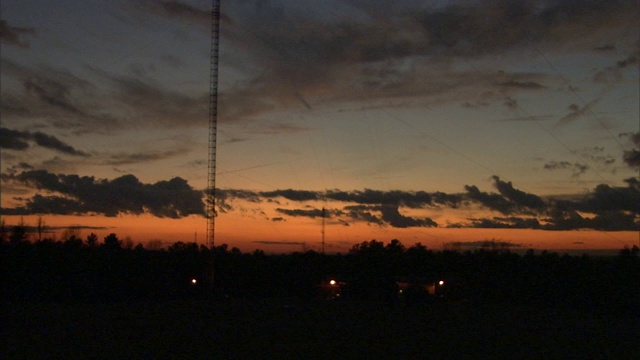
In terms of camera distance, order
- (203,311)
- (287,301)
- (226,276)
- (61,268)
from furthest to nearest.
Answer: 1. (226,276)
2. (61,268)
3. (287,301)
4. (203,311)

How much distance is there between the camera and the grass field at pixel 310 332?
20.9 meters

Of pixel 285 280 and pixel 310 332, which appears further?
pixel 285 280

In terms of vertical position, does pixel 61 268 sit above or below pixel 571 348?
above

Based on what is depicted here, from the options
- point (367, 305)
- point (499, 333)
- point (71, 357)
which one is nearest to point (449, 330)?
point (499, 333)

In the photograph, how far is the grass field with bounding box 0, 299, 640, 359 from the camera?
20.9 metres

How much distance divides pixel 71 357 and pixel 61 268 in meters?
29.3

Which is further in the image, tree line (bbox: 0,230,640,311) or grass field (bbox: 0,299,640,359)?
tree line (bbox: 0,230,640,311)

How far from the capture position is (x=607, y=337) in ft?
84.0

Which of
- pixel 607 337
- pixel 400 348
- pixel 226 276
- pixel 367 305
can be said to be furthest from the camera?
pixel 226 276

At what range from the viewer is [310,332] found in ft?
83.2

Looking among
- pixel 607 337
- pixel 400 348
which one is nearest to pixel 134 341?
pixel 400 348

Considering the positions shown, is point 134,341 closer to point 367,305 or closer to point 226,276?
point 367,305

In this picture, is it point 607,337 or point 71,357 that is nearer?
point 71,357

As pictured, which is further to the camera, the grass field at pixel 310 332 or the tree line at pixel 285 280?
the tree line at pixel 285 280
